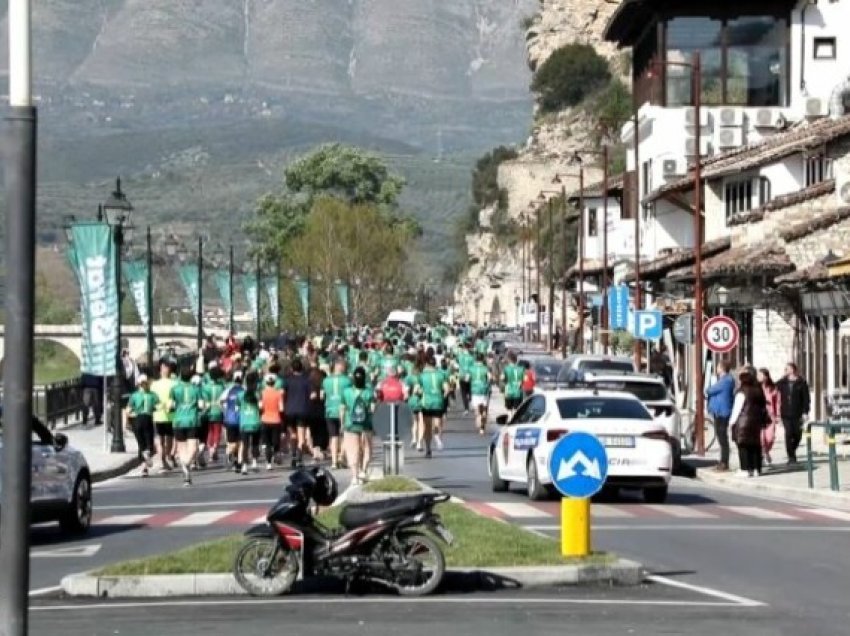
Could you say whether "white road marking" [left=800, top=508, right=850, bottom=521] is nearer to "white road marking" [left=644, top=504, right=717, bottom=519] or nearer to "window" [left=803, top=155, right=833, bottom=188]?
"white road marking" [left=644, top=504, right=717, bottom=519]

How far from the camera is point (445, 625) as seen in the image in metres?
16.4

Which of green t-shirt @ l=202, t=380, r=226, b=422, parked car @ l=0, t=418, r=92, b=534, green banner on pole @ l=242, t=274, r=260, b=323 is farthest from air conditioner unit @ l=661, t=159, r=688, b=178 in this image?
parked car @ l=0, t=418, r=92, b=534

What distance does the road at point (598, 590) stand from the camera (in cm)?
1662

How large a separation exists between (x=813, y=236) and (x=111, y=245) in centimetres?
1701

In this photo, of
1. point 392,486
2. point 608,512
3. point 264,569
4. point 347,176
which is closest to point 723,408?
point 608,512

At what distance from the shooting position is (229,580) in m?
18.9

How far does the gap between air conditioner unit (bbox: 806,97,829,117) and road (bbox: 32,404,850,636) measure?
36.6m

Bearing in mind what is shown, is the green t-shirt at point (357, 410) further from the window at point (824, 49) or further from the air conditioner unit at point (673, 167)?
the window at point (824, 49)

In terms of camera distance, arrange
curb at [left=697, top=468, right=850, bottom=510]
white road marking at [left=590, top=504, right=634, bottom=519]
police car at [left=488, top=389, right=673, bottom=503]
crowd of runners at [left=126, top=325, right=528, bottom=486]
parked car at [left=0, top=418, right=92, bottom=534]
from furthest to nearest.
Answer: crowd of runners at [left=126, top=325, right=528, bottom=486], curb at [left=697, top=468, right=850, bottom=510], police car at [left=488, top=389, right=673, bottom=503], white road marking at [left=590, top=504, right=634, bottom=519], parked car at [left=0, top=418, right=92, bottom=534]

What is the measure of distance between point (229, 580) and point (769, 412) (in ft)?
68.7

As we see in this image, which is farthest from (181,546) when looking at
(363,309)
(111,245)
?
(363,309)

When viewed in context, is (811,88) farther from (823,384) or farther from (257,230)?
(257,230)

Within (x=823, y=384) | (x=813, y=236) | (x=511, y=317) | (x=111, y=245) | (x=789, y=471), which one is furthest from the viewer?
(x=511, y=317)

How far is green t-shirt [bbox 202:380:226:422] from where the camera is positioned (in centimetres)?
3800
